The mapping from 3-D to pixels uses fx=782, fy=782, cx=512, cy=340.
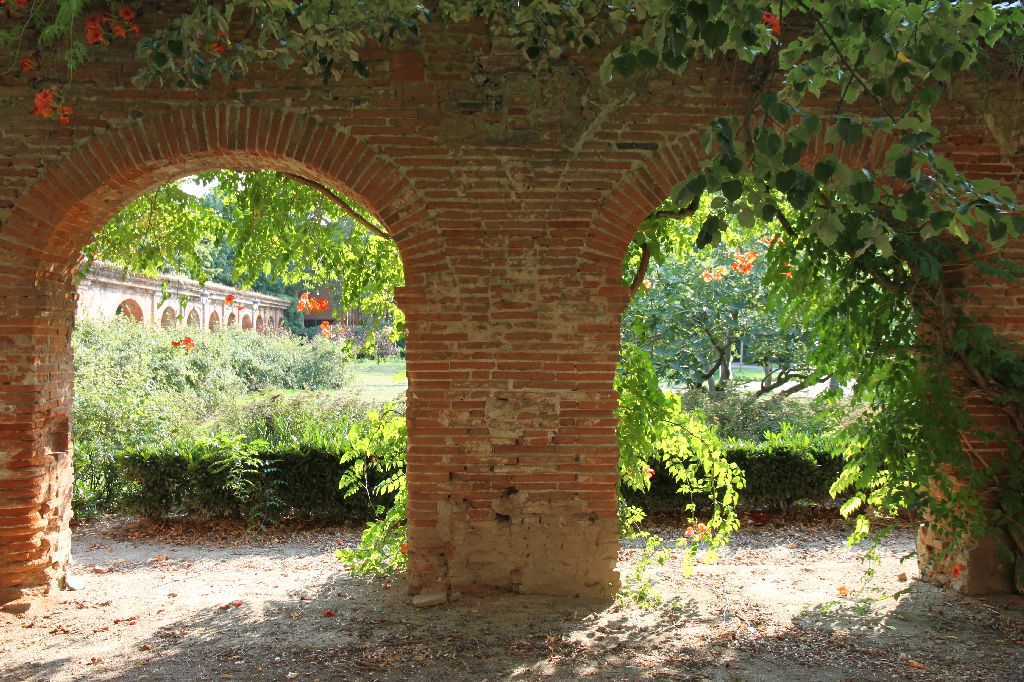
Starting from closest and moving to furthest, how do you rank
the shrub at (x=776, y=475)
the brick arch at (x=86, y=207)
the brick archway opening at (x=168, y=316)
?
1. the brick arch at (x=86, y=207)
2. the shrub at (x=776, y=475)
3. the brick archway opening at (x=168, y=316)

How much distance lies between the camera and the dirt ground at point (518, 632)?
170 inches

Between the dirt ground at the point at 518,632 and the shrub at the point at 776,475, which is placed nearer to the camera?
the dirt ground at the point at 518,632

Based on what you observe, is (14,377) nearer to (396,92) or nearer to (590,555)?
(396,92)

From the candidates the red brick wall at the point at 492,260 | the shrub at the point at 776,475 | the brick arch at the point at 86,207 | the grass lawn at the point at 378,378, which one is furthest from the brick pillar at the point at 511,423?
the grass lawn at the point at 378,378

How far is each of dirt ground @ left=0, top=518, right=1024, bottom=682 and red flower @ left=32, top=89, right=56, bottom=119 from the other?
320 cm

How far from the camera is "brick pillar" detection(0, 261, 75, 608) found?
199 inches

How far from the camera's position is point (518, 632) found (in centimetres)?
470

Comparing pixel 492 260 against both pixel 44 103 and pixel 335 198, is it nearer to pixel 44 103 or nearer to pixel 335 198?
pixel 335 198

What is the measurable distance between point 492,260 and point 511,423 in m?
1.07

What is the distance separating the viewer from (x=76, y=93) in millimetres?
5031

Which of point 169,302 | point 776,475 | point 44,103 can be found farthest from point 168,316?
point 776,475

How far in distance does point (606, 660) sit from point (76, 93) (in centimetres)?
479

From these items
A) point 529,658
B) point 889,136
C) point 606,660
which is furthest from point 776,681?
point 889,136

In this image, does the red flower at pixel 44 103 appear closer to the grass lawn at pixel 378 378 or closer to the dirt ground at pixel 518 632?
the dirt ground at pixel 518 632
